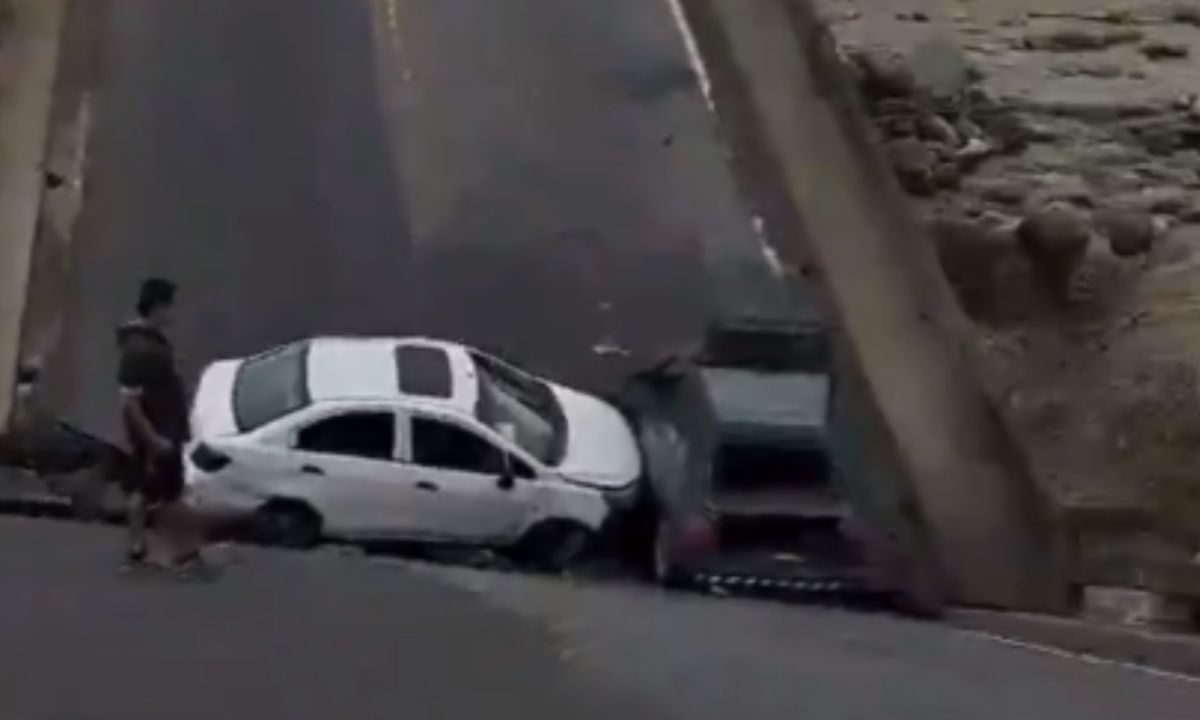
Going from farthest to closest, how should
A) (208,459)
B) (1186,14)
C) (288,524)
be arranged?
(1186,14)
(288,524)
(208,459)

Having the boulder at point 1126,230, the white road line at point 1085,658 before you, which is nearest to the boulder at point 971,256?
the boulder at point 1126,230

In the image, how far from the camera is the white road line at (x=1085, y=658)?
39.8ft

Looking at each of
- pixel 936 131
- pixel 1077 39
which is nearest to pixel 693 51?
pixel 936 131

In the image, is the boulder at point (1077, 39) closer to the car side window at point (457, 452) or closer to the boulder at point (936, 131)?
the boulder at point (936, 131)

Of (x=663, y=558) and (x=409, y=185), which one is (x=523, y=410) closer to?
(x=663, y=558)

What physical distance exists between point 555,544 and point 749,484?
3.96 ft

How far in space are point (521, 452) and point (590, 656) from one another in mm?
4208

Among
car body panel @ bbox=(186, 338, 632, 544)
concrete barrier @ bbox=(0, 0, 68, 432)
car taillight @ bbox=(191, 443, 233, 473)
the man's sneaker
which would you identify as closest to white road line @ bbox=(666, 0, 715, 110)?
concrete barrier @ bbox=(0, 0, 68, 432)

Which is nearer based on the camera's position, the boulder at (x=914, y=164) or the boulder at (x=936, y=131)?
the boulder at (x=914, y=164)

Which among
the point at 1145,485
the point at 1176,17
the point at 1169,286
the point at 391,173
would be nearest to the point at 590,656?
the point at 1145,485

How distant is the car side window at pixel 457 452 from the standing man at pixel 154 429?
2321mm

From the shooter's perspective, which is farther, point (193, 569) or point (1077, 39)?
point (1077, 39)

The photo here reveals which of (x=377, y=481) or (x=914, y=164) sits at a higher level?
(x=914, y=164)

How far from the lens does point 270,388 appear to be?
1496 centimetres
